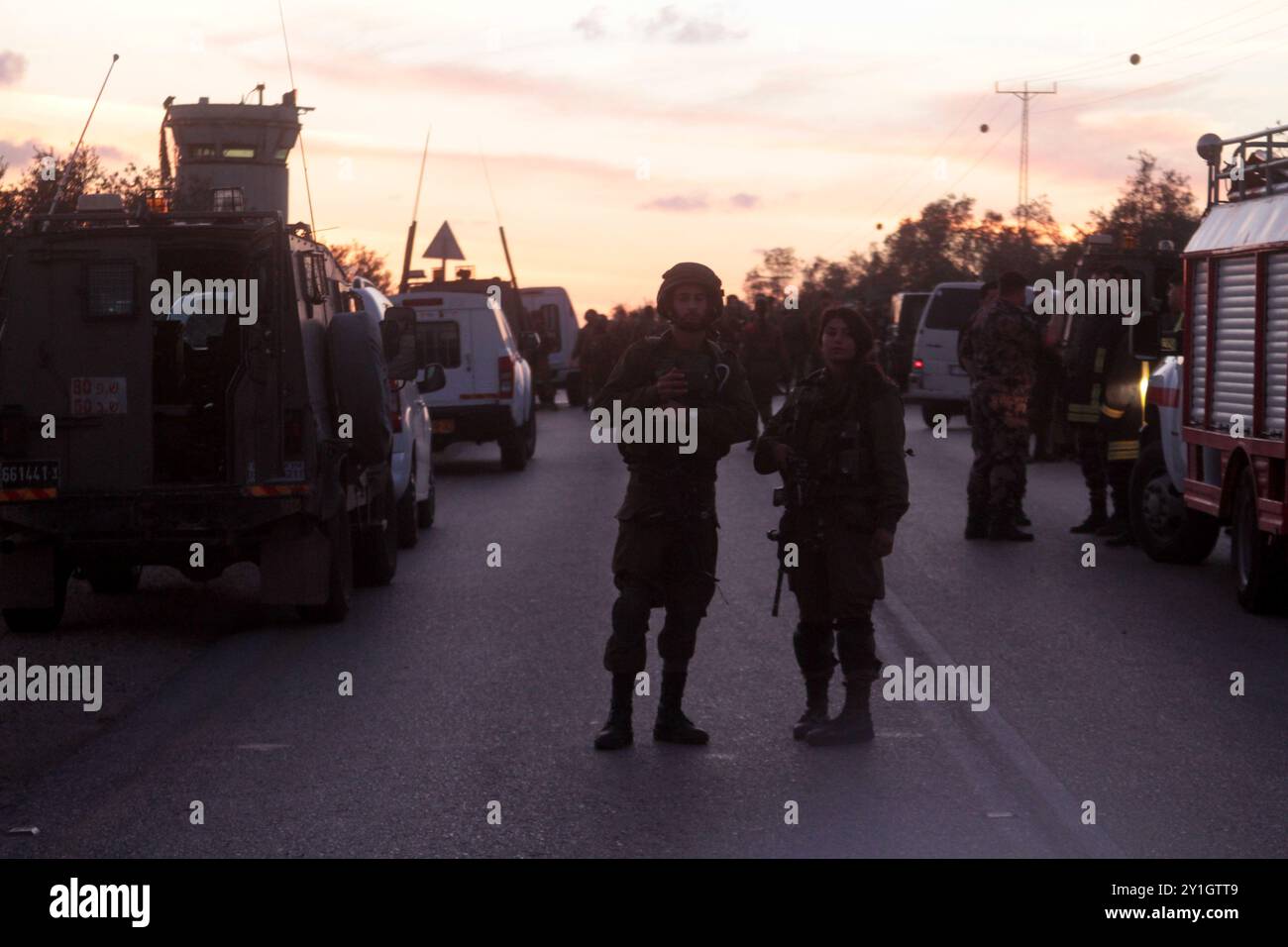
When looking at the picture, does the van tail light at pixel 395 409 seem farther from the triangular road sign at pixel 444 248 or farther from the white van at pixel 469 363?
the triangular road sign at pixel 444 248

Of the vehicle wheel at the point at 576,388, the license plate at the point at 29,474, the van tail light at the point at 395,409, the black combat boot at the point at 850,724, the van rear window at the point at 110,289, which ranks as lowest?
the vehicle wheel at the point at 576,388

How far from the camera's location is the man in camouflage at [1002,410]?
15500mm

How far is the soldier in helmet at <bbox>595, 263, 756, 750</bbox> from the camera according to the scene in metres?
7.89

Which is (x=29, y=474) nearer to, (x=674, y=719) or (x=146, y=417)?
(x=146, y=417)

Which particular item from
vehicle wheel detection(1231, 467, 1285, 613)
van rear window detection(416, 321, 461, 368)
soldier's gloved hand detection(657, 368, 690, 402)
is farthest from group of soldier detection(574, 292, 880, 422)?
soldier's gloved hand detection(657, 368, 690, 402)

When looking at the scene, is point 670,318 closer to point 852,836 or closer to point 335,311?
point 852,836

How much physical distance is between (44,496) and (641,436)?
4.66 metres

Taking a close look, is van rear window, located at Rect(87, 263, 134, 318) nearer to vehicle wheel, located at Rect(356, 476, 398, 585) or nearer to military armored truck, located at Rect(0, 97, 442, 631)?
military armored truck, located at Rect(0, 97, 442, 631)

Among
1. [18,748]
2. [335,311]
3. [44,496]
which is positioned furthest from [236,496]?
[18,748]

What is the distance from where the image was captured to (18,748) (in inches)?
332

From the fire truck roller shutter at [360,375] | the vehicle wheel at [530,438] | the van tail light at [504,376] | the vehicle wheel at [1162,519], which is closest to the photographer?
the fire truck roller shutter at [360,375]

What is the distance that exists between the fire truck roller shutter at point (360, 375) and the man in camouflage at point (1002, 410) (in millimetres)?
5408

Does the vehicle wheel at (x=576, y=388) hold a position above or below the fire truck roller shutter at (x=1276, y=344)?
below

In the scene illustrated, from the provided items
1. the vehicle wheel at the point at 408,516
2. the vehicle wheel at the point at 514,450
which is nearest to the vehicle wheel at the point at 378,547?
the vehicle wheel at the point at 408,516
